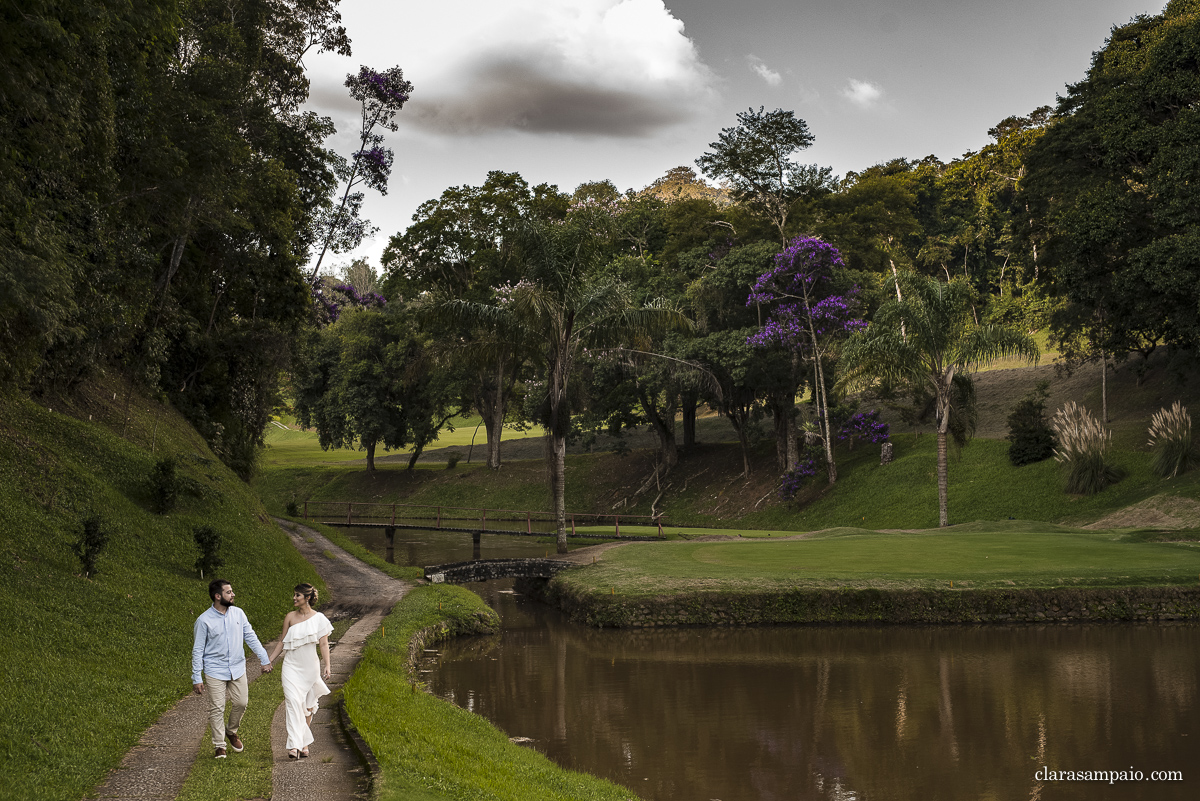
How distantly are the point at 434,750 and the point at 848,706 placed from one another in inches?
273

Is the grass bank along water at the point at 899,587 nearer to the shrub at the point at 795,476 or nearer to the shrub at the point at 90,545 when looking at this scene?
the shrub at the point at 90,545

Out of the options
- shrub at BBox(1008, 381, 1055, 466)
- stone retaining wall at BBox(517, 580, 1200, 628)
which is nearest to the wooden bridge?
stone retaining wall at BBox(517, 580, 1200, 628)

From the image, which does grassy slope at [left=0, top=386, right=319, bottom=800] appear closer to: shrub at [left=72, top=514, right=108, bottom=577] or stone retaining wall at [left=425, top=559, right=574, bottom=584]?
shrub at [left=72, top=514, right=108, bottom=577]

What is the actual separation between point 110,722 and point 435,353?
20.0m

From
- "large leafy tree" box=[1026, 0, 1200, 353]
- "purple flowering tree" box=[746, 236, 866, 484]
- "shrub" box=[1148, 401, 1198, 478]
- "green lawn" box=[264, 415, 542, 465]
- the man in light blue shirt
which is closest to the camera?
the man in light blue shirt

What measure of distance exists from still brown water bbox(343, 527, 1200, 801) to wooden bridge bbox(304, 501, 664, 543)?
11.2m

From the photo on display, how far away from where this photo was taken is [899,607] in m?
19.6

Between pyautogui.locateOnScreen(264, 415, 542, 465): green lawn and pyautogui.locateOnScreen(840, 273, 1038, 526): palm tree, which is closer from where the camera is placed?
pyautogui.locateOnScreen(840, 273, 1038, 526): palm tree

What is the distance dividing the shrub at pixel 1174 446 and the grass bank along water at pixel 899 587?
24.2 ft

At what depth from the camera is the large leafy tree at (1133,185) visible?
27125 mm

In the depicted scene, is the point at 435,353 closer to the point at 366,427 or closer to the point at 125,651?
the point at 125,651

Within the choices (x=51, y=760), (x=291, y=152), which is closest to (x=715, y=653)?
(x=51, y=760)

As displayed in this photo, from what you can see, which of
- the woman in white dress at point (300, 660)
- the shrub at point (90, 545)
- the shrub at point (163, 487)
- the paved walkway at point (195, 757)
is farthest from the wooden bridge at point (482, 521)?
the woman in white dress at point (300, 660)

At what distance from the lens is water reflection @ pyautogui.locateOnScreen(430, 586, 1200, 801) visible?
10.8 metres
